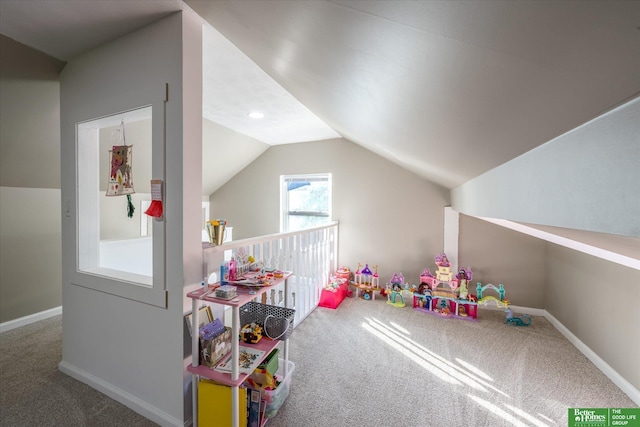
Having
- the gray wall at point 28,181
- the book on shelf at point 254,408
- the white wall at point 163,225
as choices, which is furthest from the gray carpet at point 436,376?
the gray wall at point 28,181

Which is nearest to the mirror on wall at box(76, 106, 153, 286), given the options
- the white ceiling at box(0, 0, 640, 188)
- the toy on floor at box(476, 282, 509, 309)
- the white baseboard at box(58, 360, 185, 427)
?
the white ceiling at box(0, 0, 640, 188)

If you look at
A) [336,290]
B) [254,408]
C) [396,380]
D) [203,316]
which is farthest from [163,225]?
[336,290]

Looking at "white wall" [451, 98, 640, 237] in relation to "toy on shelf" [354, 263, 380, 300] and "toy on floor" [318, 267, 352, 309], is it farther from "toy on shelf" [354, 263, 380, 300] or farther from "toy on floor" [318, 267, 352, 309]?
"toy on shelf" [354, 263, 380, 300]

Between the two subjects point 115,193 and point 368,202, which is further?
point 368,202

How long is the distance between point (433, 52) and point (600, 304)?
8.25 ft

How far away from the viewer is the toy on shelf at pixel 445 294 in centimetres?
259

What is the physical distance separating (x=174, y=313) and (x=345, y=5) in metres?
1.52

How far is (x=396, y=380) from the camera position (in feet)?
5.41

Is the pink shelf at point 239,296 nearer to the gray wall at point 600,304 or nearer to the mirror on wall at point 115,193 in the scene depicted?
the mirror on wall at point 115,193

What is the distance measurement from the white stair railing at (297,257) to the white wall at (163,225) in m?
0.24

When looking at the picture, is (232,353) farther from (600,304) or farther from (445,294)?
(600,304)

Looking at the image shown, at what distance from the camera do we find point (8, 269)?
233 centimetres

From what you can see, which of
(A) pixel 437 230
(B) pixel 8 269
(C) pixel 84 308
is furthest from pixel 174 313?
(A) pixel 437 230

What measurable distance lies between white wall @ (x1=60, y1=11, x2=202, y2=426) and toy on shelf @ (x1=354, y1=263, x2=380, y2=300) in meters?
2.19
